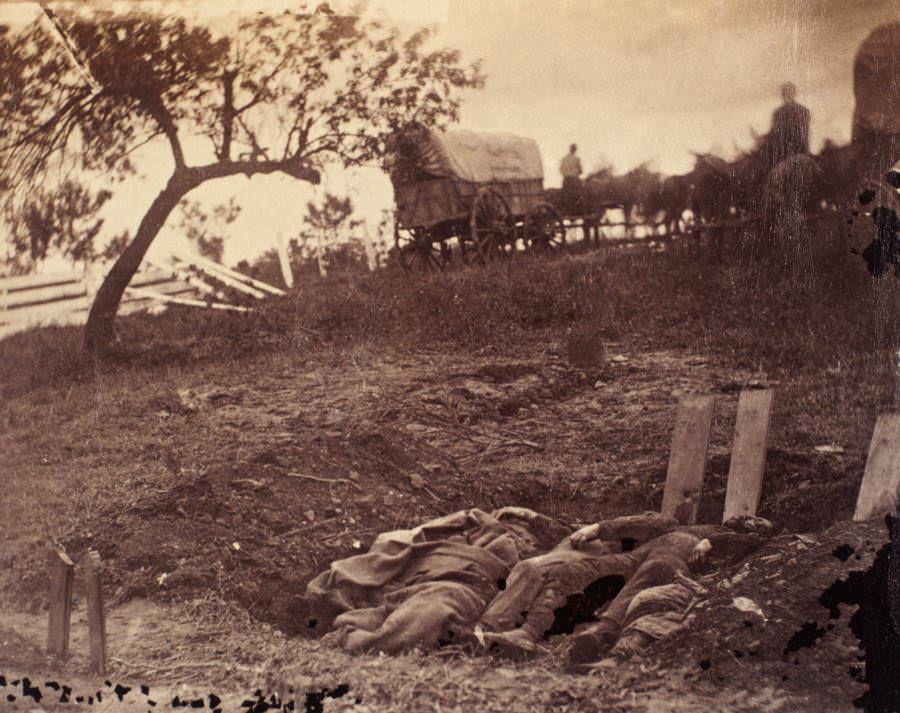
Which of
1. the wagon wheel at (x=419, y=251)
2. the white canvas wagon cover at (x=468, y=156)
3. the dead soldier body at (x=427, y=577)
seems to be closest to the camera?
the dead soldier body at (x=427, y=577)

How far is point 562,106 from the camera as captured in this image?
9.09 ft

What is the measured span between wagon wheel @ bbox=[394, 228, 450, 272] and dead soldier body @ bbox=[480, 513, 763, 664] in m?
1.24

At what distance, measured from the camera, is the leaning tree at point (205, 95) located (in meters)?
2.78

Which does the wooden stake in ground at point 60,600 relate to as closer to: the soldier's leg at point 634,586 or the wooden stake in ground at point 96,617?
the wooden stake in ground at point 96,617

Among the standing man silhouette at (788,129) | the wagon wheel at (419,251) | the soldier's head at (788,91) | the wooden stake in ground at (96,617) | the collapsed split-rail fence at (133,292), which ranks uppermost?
the soldier's head at (788,91)

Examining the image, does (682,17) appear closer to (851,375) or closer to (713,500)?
(851,375)

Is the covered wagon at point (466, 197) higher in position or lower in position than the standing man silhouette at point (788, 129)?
lower

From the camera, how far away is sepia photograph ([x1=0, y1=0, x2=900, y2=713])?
95.7 inches

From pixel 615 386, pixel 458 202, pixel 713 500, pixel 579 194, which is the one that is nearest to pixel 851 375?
pixel 713 500

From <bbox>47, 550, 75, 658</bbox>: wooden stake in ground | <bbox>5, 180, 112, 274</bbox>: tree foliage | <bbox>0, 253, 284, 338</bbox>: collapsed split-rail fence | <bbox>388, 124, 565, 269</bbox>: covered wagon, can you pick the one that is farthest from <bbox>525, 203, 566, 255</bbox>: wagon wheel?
<bbox>47, 550, 75, 658</bbox>: wooden stake in ground

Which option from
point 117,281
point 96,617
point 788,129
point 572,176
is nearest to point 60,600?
point 96,617

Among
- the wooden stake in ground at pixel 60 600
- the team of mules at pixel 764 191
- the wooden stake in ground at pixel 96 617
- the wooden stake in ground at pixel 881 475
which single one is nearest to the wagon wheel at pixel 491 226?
the team of mules at pixel 764 191

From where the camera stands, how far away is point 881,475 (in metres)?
2.47

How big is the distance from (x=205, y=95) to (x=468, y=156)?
111 cm
